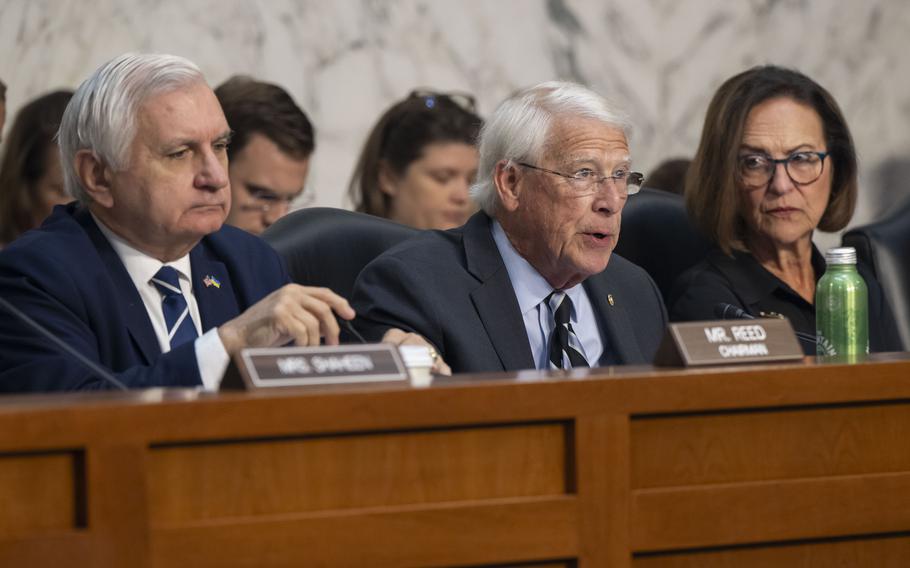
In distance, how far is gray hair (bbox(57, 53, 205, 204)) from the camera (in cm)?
220

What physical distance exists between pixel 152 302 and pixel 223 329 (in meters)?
0.36

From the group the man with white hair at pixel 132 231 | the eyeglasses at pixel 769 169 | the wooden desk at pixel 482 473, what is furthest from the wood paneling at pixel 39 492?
the eyeglasses at pixel 769 169

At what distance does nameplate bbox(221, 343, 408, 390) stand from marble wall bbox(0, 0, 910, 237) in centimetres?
248

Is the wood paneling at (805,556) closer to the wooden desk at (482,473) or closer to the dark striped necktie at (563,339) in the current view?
the wooden desk at (482,473)

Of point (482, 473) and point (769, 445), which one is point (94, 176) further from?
point (769, 445)

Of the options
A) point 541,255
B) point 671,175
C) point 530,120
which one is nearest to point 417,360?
point 541,255

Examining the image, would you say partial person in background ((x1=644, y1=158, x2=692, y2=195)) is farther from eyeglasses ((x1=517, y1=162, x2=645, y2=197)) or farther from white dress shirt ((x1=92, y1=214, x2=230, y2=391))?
white dress shirt ((x1=92, y1=214, x2=230, y2=391))

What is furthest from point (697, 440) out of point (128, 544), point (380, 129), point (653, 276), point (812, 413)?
point (380, 129)

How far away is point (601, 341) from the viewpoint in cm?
257

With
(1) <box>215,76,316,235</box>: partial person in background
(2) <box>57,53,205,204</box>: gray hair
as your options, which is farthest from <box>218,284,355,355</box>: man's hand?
(1) <box>215,76,316,235</box>: partial person in background

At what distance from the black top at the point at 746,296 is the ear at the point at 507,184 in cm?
47

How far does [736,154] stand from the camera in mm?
2977

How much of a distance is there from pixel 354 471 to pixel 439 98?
7.88ft

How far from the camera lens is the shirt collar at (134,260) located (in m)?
2.23
